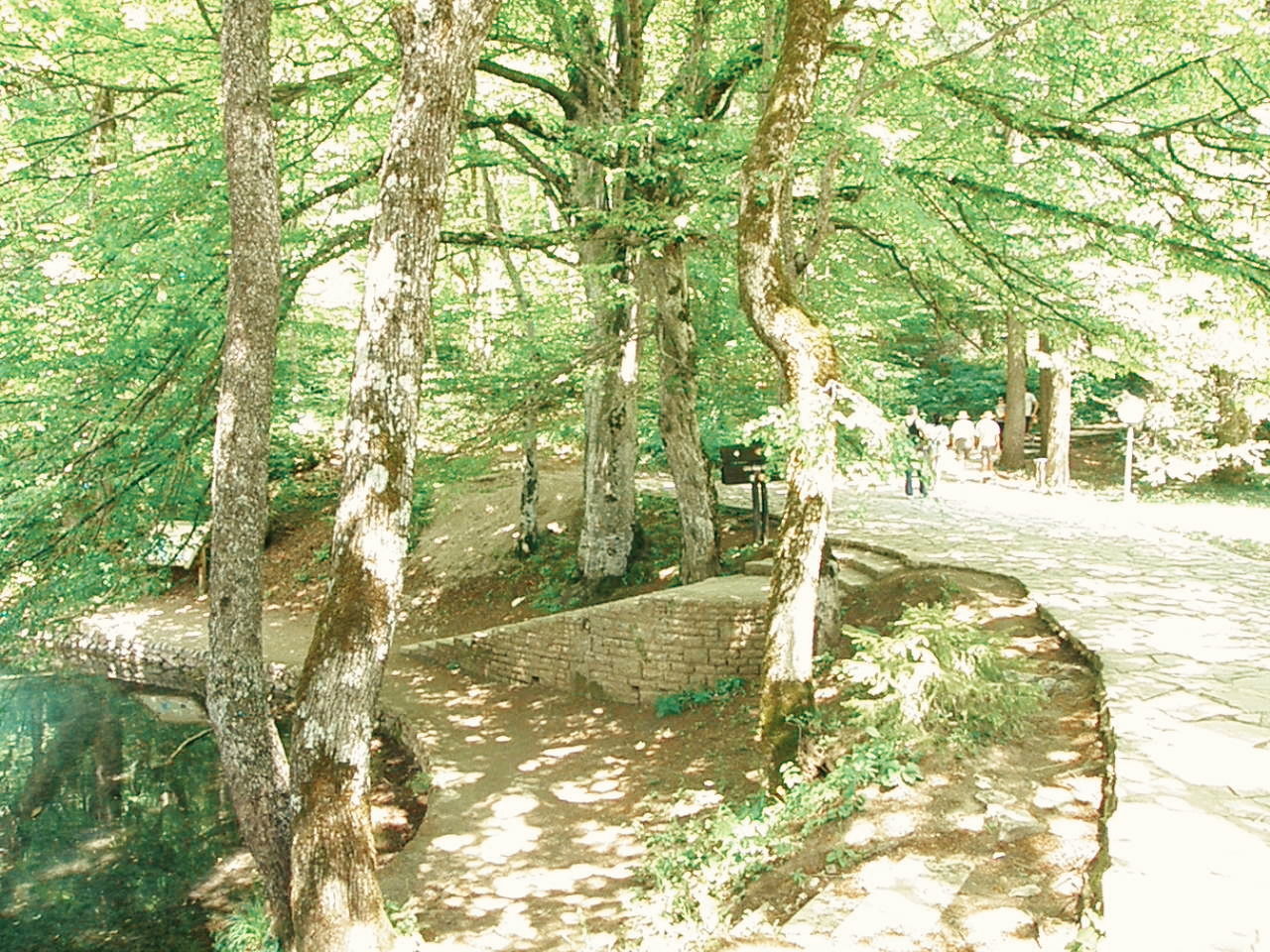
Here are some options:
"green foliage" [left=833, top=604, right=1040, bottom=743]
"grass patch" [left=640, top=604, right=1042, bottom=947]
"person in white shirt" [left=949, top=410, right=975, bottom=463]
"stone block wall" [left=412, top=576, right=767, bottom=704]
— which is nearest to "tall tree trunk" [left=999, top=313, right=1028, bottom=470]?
"person in white shirt" [left=949, top=410, right=975, bottom=463]

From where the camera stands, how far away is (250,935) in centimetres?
600

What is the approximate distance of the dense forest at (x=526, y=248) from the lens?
533 cm

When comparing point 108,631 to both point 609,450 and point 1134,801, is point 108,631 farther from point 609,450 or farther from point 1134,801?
point 1134,801

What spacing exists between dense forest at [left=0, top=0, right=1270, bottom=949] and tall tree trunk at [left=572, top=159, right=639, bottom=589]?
6 cm

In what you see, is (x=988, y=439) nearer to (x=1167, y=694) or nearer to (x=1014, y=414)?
(x=1014, y=414)

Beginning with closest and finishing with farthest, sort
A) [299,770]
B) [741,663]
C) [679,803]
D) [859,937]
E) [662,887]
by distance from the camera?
[859,937] < [299,770] < [662,887] < [679,803] < [741,663]

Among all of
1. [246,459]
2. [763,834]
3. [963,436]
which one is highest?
[963,436]

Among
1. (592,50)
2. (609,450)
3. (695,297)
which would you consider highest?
(592,50)

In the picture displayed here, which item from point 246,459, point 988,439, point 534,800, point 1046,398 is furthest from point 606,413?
point 1046,398

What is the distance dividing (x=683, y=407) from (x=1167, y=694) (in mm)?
6256

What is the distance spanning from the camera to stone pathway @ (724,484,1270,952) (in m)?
3.43

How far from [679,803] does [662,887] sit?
5.82ft

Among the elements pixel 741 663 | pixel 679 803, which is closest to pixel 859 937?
pixel 679 803

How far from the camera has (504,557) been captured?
16.2 meters
